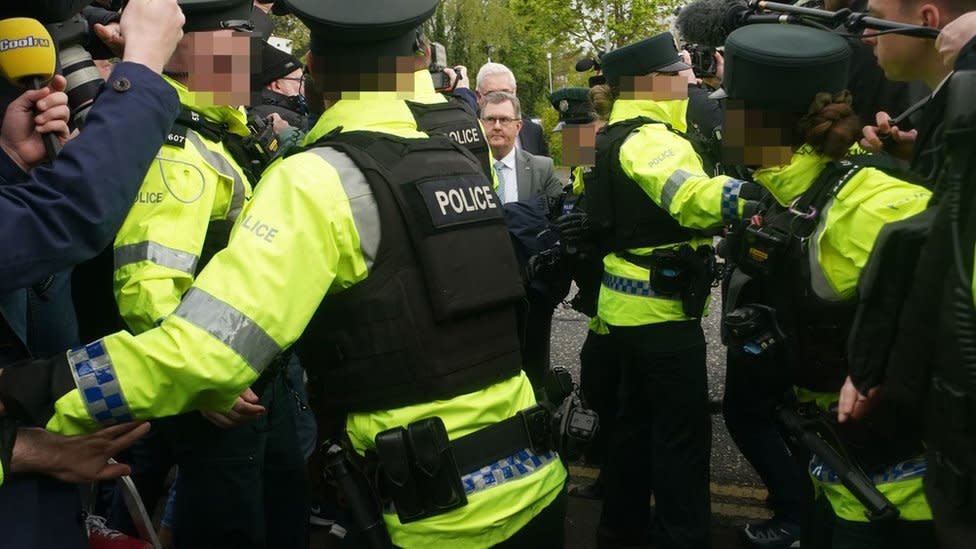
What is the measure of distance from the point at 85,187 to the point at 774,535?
11.1 ft

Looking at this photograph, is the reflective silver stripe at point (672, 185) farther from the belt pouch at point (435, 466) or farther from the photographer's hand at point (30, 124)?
the photographer's hand at point (30, 124)

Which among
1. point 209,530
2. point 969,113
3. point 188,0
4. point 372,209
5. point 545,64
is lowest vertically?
point 209,530

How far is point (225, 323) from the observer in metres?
1.72

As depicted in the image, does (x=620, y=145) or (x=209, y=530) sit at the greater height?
(x=620, y=145)

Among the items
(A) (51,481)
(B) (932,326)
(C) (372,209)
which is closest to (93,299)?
(A) (51,481)

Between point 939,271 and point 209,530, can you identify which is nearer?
point 939,271

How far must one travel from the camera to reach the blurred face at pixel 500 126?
18.1 ft

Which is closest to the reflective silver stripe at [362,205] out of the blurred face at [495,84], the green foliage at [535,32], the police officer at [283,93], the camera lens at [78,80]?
the camera lens at [78,80]

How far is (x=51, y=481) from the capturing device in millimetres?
1792

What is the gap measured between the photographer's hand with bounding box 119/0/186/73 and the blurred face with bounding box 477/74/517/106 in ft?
14.0

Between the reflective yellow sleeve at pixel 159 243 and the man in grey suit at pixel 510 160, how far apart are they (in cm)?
295

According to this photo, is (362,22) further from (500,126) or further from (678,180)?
(500,126)

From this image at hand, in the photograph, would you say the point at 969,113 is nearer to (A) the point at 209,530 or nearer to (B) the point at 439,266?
(B) the point at 439,266

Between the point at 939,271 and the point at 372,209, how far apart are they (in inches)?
45.3
